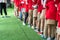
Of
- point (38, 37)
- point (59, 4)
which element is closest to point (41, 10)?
point (38, 37)

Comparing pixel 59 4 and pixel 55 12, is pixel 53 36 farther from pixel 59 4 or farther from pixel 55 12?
pixel 59 4

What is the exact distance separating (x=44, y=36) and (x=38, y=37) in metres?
0.26

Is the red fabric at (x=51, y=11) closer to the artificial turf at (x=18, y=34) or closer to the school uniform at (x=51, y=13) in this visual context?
the school uniform at (x=51, y=13)

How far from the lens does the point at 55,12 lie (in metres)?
5.69

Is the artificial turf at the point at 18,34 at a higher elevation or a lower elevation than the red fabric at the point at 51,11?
lower

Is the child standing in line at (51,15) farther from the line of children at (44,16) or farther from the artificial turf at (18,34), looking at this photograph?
the artificial turf at (18,34)

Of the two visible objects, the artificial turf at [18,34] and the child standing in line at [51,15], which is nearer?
the child standing in line at [51,15]

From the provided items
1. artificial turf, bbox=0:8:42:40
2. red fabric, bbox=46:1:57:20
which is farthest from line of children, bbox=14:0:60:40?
artificial turf, bbox=0:8:42:40

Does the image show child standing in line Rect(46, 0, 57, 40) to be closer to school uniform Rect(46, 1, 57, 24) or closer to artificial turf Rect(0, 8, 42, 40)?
school uniform Rect(46, 1, 57, 24)

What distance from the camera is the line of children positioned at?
5668 mm

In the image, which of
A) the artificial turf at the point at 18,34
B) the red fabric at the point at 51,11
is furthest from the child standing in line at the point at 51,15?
the artificial turf at the point at 18,34

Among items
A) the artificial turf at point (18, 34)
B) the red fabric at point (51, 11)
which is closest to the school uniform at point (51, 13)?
the red fabric at point (51, 11)

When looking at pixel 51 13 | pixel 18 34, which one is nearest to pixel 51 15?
pixel 51 13

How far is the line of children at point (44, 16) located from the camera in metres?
5.67
